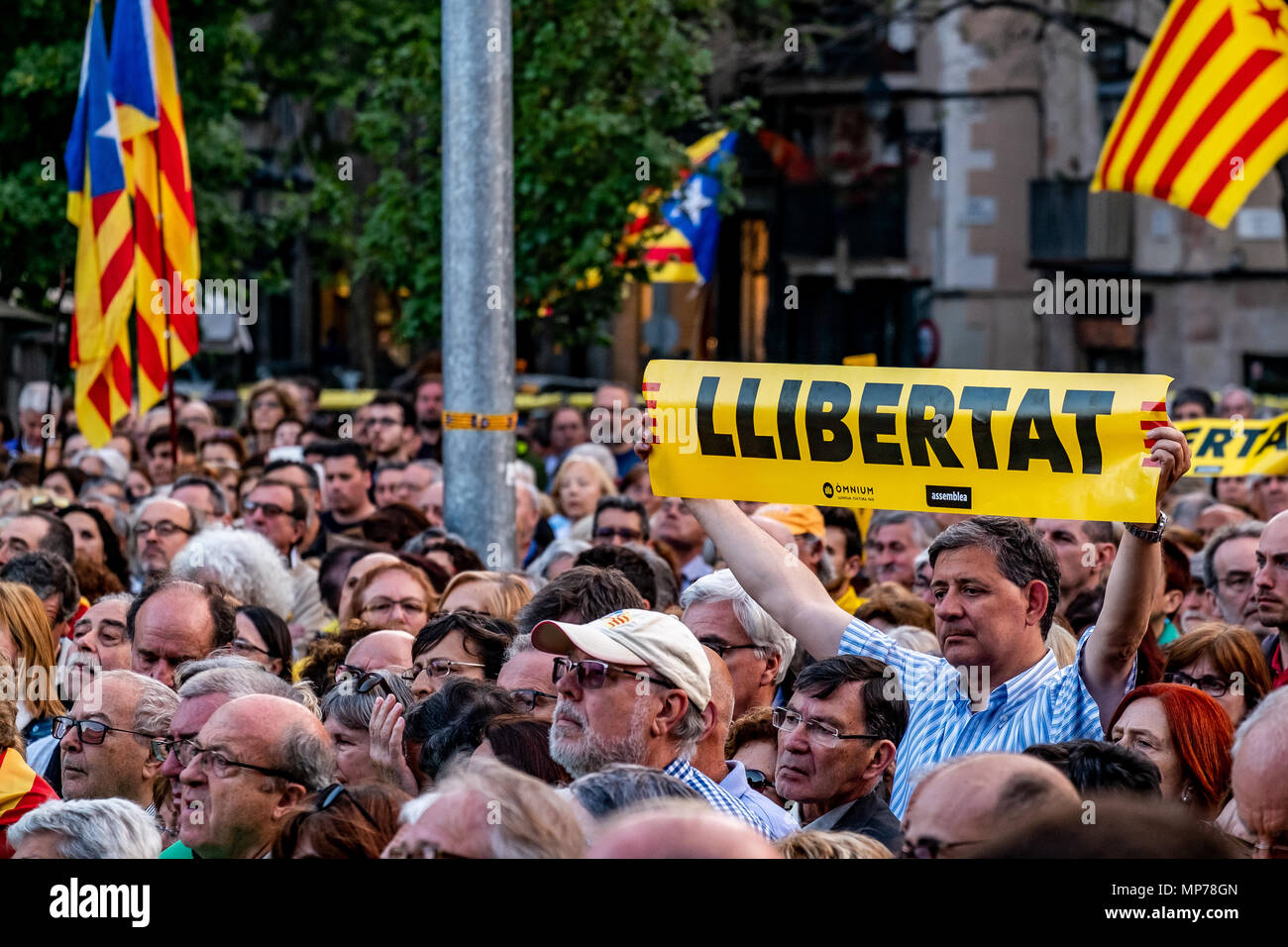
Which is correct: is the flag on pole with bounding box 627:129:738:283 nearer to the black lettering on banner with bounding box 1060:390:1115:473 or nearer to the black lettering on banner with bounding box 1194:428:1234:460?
the black lettering on banner with bounding box 1194:428:1234:460

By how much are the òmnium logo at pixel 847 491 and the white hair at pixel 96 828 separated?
76.9 inches

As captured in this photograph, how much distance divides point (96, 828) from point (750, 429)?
2058 mm

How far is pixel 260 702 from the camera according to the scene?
434cm

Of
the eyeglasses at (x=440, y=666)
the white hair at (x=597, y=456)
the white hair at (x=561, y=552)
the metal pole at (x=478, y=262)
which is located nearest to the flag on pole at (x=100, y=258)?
the white hair at (x=597, y=456)

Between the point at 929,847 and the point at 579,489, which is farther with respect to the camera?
the point at 579,489

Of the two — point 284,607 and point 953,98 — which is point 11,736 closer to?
point 284,607

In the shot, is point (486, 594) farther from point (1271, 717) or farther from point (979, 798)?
point (979, 798)

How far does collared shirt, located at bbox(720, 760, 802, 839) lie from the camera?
4.36m

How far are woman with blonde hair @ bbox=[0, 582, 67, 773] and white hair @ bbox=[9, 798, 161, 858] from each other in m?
1.90

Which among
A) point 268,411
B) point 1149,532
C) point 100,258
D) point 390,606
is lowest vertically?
point 390,606

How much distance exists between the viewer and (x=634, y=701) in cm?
419

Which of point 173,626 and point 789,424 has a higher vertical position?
point 789,424

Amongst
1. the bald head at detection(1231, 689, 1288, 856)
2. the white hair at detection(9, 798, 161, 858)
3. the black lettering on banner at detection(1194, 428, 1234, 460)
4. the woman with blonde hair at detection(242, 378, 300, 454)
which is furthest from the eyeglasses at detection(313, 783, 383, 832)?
the woman with blonde hair at detection(242, 378, 300, 454)

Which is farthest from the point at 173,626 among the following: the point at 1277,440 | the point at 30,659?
the point at 1277,440
